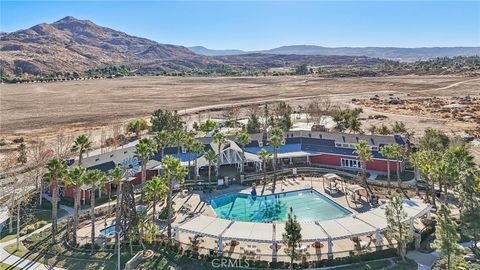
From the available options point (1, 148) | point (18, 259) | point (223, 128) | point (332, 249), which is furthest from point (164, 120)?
point (332, 249)

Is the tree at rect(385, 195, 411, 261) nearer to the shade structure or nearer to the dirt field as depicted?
the shade structure

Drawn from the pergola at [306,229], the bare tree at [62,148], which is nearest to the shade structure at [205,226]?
the pergola at [306,229]

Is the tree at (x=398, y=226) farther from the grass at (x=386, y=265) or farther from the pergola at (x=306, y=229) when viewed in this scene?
the pergola at (x=306, y=229)

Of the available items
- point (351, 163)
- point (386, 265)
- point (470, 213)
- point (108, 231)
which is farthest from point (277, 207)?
point (470, 213)

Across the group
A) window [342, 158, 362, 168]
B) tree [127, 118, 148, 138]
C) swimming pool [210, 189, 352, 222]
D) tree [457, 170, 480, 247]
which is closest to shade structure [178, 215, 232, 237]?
swimming pool [210, 189, 352, 222]

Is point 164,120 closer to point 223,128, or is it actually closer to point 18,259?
point 223,128

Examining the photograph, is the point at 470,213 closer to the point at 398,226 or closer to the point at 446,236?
the point at 446,236
